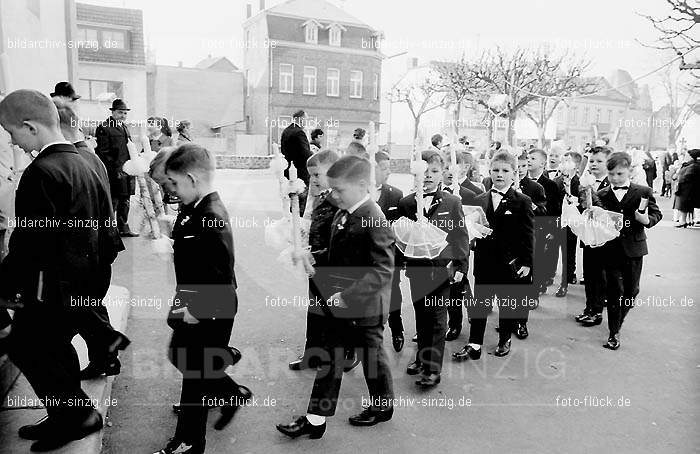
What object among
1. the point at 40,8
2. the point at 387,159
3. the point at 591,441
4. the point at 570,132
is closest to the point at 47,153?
the point at 387,159

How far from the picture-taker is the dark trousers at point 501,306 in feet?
16.7

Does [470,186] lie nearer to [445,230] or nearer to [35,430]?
[445,230]

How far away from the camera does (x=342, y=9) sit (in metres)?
43.7

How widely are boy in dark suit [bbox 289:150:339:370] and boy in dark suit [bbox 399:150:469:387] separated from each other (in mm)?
764

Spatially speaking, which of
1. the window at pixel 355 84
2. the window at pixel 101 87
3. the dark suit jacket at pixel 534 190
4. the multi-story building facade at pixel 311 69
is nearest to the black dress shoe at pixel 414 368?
the dark suit jacket at pixel 534 190

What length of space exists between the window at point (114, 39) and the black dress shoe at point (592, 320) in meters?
33.1

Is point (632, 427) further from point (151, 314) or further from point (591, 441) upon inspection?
point (151, 314)

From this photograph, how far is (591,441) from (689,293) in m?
5.13

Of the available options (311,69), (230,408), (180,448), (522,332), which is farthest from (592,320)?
(311,69)

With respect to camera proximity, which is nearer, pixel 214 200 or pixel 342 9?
pixel 214 200

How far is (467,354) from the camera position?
5.08 meters

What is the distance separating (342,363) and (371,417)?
50 cm

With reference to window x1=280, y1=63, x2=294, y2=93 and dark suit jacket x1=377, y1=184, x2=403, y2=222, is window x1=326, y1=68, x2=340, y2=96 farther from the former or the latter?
dark suit jacket x1=377, y1=184, x2=403, y2=222

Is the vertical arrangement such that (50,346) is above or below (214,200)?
below
